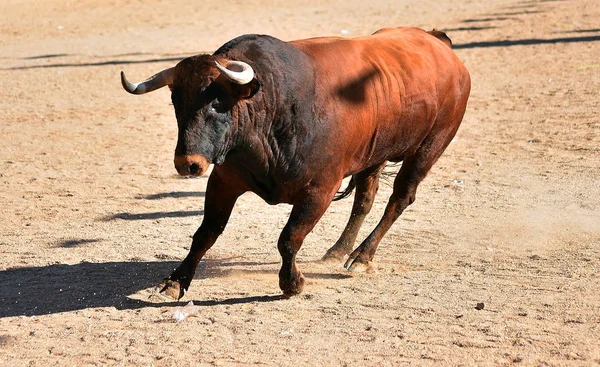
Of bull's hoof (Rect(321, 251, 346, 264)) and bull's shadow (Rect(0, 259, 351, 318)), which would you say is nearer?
bull's shadow (Rect(0, 259, 351, 318))

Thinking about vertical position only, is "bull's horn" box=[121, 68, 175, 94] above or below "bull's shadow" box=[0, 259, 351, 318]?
above

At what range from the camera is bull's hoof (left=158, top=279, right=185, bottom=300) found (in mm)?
6461

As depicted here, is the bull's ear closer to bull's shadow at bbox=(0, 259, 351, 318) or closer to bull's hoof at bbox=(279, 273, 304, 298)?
bull's hoof at bbox=(279, 273, 304, 298)

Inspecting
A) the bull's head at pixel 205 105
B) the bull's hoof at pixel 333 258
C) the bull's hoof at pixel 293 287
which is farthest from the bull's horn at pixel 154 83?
the bull's hoof at pixel 333 258

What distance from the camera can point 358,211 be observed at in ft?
24.9

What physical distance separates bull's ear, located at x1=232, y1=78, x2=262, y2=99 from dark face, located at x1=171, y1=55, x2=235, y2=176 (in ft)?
0.12

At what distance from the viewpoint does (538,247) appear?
7.49 meters

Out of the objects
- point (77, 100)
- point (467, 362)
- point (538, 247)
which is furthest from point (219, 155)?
point (77, 100)

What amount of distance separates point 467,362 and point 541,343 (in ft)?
1.64

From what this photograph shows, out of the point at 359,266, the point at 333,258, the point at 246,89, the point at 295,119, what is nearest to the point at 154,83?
the point at 246,89

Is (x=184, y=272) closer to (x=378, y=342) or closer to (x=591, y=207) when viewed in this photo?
(x=378, y=342)

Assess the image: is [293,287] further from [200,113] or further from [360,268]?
[200,113]

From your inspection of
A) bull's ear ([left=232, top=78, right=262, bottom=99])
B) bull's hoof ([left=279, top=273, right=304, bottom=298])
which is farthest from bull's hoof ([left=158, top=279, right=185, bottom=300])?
bull's ear ([left=232, top=78, right=262, bottom=99])

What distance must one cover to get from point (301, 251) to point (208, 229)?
1283 millimetres
